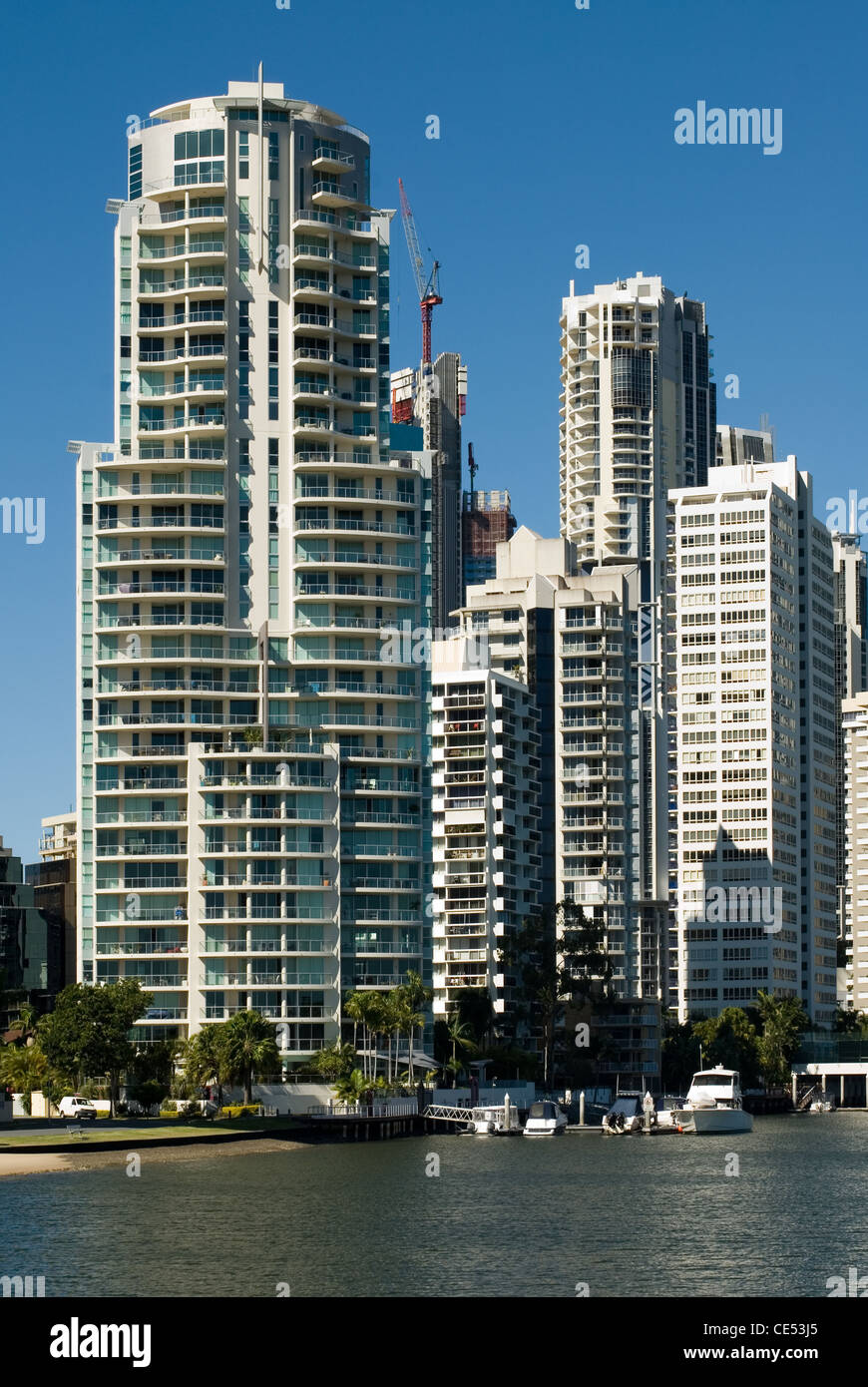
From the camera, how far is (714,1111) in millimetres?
181500

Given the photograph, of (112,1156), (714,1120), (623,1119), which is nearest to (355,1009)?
(623,1119)

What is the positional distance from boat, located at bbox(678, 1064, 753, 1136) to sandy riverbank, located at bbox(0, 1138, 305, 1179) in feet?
161

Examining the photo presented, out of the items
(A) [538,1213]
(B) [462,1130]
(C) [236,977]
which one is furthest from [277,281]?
(A) [538,1213]

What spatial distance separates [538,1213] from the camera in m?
95.2

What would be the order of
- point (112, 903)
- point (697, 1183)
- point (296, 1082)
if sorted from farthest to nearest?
point (112, 903), point (296, 1082), point (697, 1183)

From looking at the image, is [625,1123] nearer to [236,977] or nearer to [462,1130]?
[462,1130]

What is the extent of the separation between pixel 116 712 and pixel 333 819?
70.7ft

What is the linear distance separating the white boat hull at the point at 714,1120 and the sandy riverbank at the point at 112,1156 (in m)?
48.4

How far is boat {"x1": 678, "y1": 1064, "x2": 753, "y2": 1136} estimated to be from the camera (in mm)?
181125

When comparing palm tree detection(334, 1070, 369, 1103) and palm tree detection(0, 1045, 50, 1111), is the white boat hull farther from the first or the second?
palm tree detection(0, 1045, 50, 1111)

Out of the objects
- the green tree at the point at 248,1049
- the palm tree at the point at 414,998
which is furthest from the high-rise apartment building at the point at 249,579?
the green tree at the point at 248,1049

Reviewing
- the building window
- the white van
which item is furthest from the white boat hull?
the building window

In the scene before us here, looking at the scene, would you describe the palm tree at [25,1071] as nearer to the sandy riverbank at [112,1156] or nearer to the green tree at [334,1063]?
the green tree at [334,1063]

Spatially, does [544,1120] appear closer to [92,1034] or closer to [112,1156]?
[92,1034]
